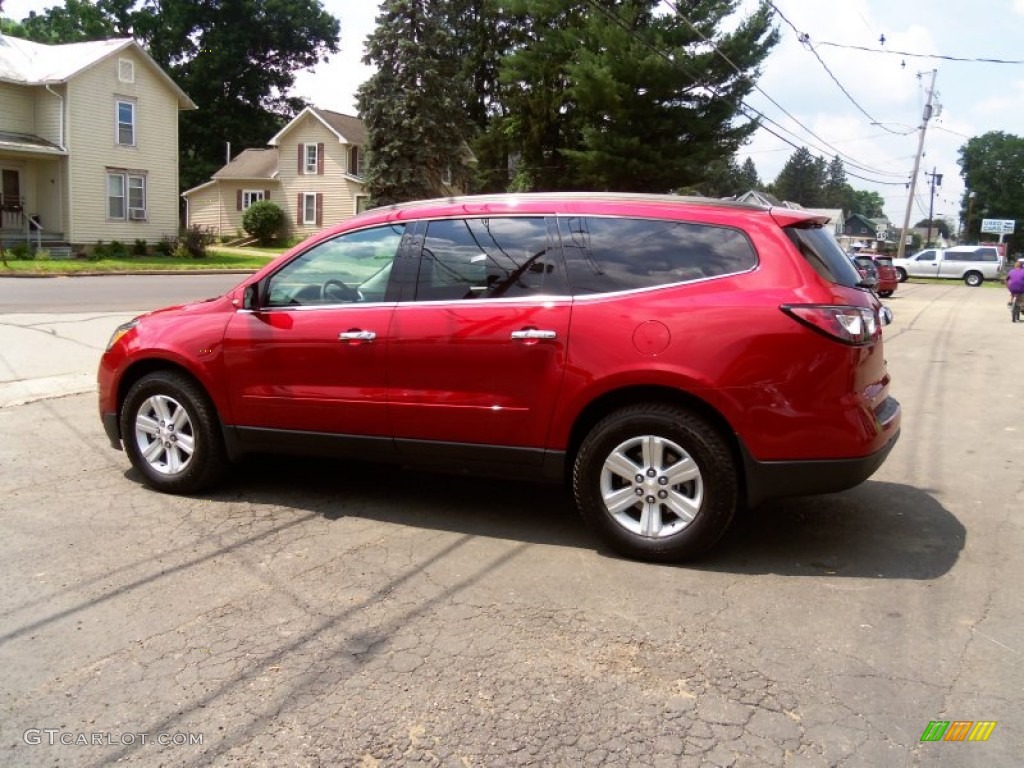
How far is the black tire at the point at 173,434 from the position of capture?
534 cm

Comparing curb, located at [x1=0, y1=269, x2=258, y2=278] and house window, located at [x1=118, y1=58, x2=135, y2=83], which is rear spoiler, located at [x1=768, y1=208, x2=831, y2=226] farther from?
house window, located at [x1=118, y1=58, x2=135, y2=83]

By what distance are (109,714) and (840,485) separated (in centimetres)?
333

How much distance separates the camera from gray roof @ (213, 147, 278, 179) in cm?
4857

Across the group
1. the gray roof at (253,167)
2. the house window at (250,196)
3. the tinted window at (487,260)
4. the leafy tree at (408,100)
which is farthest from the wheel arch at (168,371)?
the house window at (250,196)

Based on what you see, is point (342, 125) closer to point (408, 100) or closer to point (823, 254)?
point (408, 100)

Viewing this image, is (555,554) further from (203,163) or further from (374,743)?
(203,163)

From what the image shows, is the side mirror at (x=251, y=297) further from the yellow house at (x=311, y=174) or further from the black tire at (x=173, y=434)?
the yellow house at (x=311, y=174)

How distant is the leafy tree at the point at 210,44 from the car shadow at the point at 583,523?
196 ft

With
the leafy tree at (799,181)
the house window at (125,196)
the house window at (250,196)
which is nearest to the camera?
the house window at (125,196)

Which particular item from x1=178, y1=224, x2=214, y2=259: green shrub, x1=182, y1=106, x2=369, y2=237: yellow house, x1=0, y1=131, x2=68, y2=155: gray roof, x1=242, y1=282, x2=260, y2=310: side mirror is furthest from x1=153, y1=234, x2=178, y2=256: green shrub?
x1=242, y1=282, x2=260, y2=310: side mirror

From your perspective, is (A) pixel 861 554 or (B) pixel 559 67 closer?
(A) pixel 861 554

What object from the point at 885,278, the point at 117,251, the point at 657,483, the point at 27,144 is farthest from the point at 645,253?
the point at 117,251

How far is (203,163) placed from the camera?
61094 mm

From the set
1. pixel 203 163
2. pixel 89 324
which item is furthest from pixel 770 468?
pixel 203 163
